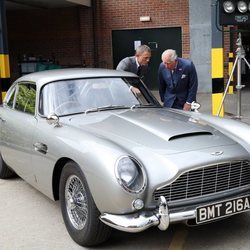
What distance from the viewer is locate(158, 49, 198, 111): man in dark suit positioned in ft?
20.5

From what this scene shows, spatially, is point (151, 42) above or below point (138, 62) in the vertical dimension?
above

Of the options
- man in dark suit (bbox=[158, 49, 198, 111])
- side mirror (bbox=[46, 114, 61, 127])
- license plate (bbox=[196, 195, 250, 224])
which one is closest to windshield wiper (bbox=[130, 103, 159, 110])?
side mirror (bbox=[46, 114, 61, 127])

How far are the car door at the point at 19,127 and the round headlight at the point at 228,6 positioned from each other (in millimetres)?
3758

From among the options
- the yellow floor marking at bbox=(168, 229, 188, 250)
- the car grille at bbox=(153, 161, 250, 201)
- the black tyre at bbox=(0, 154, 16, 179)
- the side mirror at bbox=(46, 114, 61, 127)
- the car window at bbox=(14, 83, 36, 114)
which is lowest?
the yellow floor marking at bbox=(168, 229, 188, 250)

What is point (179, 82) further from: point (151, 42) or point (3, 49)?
point (151, 42)

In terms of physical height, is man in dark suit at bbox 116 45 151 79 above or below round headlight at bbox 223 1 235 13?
below

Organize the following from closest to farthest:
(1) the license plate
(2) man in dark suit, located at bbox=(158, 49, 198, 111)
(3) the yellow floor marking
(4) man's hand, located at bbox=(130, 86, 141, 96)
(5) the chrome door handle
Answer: (1) the license plate → (3) the yellow floor marking → (5) the chrome door handle → (4) man's hand, located at bbox=(130, 86, 141, 96) → (2) man in dark suit, located at bbox=(158, 49, 198, 111)

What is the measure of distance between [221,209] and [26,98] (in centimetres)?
266

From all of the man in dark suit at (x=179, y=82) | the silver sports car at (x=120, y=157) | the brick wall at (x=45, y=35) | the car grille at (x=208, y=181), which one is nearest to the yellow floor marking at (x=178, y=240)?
the silver sports car at (x=120, y=157)

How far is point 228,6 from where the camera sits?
7367 mm

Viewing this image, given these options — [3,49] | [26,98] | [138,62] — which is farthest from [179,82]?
[3,49]

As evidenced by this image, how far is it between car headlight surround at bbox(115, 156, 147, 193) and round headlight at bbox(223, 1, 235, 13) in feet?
15.8

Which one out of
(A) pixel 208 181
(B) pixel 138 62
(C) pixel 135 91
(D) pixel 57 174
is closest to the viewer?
(A) pixel 208 181

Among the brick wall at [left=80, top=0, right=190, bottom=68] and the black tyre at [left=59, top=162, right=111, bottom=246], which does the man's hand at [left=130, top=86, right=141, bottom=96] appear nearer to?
the black tyre at [left=59, top=162, right=111, bottom=246]
